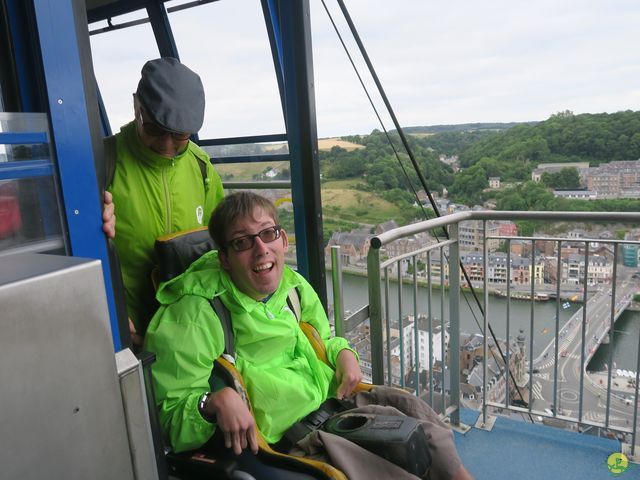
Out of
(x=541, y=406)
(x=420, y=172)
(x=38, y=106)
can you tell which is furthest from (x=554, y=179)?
(x=38, y=106)

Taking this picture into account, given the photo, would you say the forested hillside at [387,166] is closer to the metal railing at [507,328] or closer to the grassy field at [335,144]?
the grassy field at [335,144]

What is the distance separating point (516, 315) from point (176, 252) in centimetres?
176

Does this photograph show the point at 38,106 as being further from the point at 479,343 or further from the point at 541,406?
the point at 541,406

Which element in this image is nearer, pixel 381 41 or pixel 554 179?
pixel 554 179

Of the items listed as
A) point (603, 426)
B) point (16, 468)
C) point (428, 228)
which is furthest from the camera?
point (603, 426)

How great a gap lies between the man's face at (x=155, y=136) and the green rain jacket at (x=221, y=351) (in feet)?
1.24

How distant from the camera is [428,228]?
88.8 inches

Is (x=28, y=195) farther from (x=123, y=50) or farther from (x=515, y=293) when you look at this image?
(x=123, y=50)

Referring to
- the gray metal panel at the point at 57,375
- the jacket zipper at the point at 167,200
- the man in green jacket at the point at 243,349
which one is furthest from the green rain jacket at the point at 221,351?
the gray metal panel at the point at 57,375

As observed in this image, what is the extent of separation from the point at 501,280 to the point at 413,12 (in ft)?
6.31

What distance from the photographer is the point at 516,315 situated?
2502mm

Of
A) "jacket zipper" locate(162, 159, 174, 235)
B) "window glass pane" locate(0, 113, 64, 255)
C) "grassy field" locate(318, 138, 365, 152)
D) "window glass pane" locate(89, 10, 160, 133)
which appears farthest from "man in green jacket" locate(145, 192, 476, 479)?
"window glass pane" locate(89, 10, 160, 133)

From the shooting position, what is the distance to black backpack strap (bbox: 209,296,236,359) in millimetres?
1412

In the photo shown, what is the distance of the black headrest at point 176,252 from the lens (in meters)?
1.57
